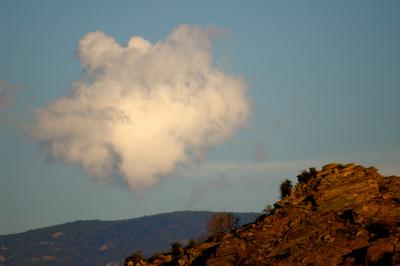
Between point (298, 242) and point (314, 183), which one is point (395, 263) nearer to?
point (298, 242)

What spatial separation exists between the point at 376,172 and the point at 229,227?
70.6 feet

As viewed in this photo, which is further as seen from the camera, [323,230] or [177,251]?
[177,251]

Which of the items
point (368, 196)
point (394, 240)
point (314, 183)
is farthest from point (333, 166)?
point (394, 240)

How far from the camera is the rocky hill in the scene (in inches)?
2356

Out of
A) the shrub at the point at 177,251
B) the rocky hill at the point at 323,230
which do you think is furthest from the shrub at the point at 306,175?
the shrub at the point at 177,251

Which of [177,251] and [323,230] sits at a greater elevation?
[177,251]

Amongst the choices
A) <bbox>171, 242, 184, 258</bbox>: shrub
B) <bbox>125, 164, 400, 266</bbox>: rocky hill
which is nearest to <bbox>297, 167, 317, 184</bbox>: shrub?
<bbox>125, 164, 400, 266</bbox>: rocky hill

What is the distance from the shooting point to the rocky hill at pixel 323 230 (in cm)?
5984

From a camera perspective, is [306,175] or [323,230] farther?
[306,175]

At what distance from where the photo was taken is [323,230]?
6538cm

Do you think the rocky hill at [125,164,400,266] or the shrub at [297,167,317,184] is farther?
the shrub at [297,167,317,184]

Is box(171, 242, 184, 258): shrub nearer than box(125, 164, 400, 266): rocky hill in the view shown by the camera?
No

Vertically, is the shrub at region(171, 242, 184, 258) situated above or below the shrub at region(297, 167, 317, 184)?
below

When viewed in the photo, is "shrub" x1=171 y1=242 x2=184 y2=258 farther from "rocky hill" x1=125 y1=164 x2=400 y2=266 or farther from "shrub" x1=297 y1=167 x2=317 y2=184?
"shrub" x1=297 y1=167 x2=317 y2=184
